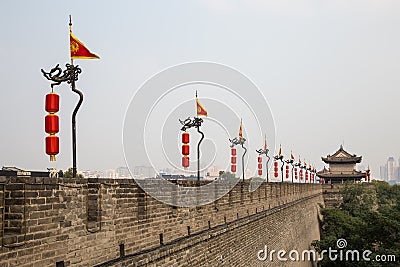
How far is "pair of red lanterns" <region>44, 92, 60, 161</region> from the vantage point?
5809 millimetres

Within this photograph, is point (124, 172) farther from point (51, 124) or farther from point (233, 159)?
point (233, 159)

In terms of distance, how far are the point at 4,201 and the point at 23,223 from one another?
224mm

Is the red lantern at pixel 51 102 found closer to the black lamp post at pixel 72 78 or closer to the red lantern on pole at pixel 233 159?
the black lamp post at pixel 72 78

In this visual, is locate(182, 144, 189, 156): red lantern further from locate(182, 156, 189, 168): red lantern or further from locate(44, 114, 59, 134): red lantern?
locate(44, 114, 59, 134): red lantern

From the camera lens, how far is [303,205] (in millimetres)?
24531

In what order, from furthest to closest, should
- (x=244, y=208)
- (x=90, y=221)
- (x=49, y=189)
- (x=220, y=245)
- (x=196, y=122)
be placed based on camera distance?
(x=244, y=208) → (x=196, y=122) → (x=220, y=245) → (x=90, y=221) → (x=49, y=189)

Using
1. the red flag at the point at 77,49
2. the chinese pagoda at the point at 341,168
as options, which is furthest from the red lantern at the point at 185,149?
the chinese pagoda at the point at 341,168

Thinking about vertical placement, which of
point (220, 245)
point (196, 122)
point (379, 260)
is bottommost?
point (379, 260)

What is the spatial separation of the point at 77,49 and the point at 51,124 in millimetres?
1295

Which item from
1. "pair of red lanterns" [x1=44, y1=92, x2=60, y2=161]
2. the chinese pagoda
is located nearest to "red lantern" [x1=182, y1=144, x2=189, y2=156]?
"pair of red lanterns" [x1=44, y1=92, x2=60, y2=161]

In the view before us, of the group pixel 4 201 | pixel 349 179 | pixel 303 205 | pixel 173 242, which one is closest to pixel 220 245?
pixel 173 242

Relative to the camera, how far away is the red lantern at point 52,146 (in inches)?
228

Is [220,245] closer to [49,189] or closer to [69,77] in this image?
[69,77]

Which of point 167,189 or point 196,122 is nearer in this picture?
point 167,189
